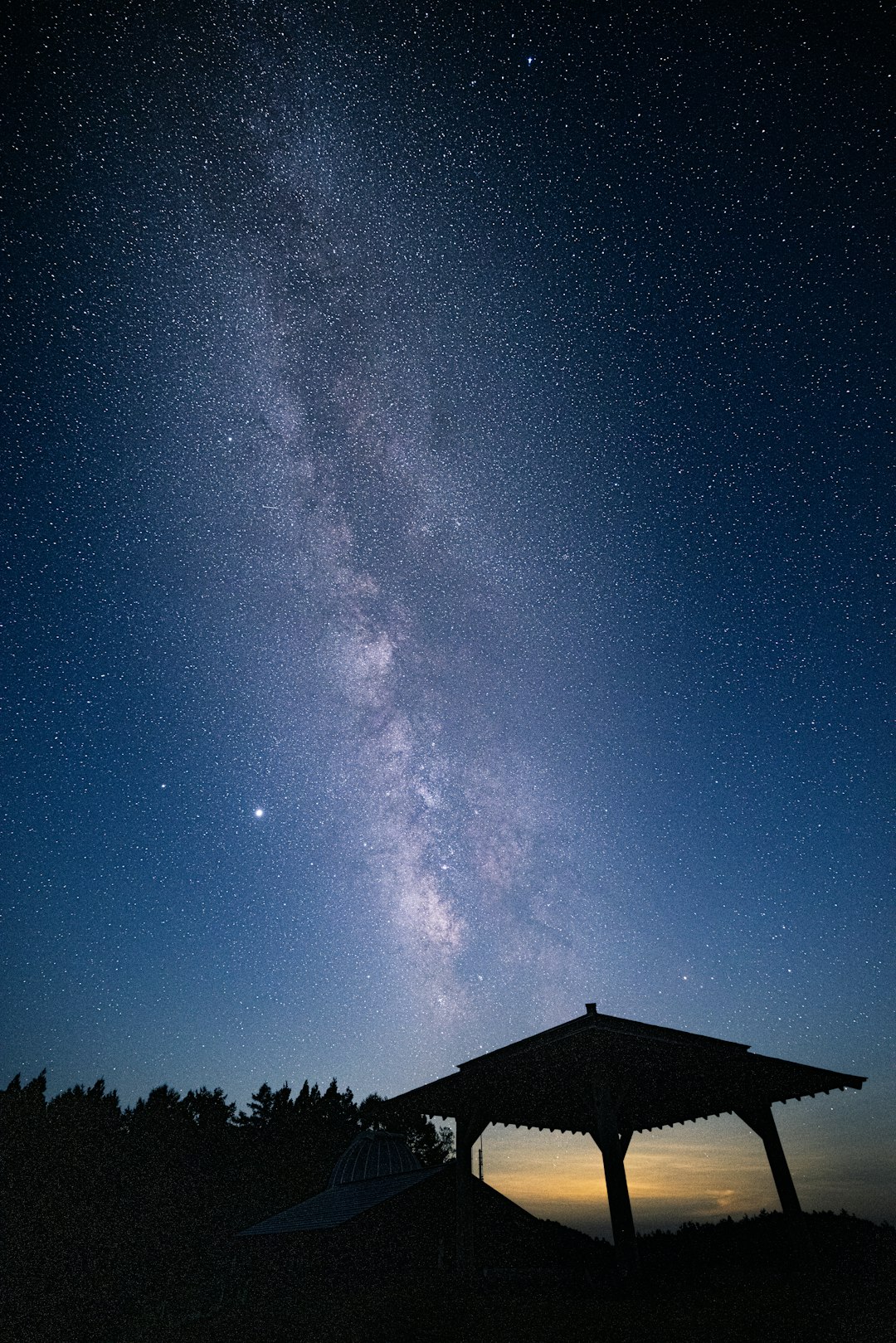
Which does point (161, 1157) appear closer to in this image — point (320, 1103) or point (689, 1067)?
point (320, 1103)

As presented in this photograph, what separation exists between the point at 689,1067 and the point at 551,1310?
4181 millimetres

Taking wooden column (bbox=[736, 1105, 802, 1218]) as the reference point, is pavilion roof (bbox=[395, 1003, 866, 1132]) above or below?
above

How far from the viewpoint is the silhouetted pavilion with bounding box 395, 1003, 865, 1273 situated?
31.7 ft

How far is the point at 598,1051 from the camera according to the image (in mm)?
10062

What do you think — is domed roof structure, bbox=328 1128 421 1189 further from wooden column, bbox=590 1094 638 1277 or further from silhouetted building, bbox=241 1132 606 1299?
wooden column, bbox=590 1094 638 1277

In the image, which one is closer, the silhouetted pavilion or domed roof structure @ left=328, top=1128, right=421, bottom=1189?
the silhouetted pavilion

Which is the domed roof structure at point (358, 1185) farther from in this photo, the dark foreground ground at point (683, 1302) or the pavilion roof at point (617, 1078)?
the pavilion roof at point (617, 1078)

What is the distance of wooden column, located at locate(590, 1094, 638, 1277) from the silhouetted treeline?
61.8 feet

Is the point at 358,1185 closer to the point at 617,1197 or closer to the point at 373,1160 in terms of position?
the point at 373,1160

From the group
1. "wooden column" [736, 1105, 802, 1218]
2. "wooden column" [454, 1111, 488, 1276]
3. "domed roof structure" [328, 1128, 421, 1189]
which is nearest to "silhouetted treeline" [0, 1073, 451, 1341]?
"domed roof structure" [328, 1128, 421, 1189]

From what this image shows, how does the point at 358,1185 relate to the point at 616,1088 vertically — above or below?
below

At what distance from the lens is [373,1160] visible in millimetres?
27438

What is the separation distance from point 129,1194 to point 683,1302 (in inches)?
1989

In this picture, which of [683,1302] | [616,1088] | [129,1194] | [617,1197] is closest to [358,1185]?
[616,1088]
